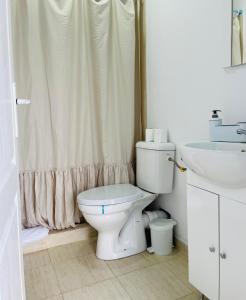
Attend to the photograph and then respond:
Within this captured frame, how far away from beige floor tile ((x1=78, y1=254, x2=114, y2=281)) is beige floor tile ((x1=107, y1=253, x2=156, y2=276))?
0.13 feet

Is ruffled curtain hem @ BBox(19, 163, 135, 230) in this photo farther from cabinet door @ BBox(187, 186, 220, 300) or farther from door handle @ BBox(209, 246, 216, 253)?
door handle @ BBox(209, 246, 216, 253)

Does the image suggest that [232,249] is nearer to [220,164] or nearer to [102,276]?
[220,164]

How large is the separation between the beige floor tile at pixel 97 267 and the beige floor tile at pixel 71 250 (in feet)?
0.23

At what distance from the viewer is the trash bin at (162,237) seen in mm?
1825

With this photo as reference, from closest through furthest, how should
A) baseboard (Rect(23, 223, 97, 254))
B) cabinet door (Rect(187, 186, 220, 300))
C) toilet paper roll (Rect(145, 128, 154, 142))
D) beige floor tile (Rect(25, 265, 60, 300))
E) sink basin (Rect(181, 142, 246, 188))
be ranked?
sink basin (Rect(181, 142, 246, 188)) < cabinet door (Rect(187, 186, 220, 300)) < beige floor tile (Rect(25, 265, 60, 300)) < baseboard (Rect(23, 223, 97, 254)) < toilet paper roll (Rect(145, 128, 154, 142))

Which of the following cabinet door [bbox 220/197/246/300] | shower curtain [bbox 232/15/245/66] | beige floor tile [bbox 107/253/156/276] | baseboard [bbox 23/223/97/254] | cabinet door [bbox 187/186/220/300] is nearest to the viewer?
cabinet door [bbox 220/197/246/300]

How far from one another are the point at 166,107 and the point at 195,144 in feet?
2.38

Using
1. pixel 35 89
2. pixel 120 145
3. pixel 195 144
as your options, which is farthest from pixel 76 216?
pixel 195 144

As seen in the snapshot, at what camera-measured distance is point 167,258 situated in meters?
1.80

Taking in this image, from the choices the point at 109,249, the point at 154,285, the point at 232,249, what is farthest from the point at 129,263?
the point at 232,249

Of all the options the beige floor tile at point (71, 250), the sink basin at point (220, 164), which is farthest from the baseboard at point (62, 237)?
the sink basin at point (220, 164)

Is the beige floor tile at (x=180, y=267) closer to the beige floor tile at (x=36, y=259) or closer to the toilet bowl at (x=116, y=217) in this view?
the toilet bowl at (x=116, y=217)

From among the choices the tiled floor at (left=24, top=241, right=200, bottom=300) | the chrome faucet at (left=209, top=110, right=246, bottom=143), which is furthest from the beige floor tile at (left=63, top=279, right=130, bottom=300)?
the chrome faucet at (left=209, top=110, right=246, bottom=143)

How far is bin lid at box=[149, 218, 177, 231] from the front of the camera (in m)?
1.83
